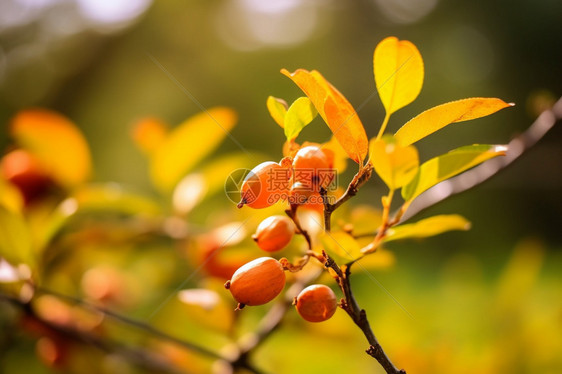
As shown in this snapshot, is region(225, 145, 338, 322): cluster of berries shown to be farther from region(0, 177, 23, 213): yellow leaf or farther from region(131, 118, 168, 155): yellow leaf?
region(131, 118, 168, 155): yellow leaf

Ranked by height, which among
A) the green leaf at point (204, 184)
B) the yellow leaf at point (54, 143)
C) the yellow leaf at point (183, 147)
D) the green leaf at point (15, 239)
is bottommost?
the green leaf at point (15, 239)

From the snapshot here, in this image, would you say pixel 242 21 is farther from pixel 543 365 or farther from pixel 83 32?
pixel 543 365

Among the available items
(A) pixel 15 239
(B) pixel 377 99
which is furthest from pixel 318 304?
→ (B) pixel 377 99

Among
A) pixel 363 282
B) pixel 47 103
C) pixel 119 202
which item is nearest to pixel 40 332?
pixel 119 202

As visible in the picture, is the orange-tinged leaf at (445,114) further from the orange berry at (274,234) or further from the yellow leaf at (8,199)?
the yellow leaf at (8,199)

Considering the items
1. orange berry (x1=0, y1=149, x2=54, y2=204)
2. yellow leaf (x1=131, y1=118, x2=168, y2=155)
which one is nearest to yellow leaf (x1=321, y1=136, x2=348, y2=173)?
yellow leaf (x1=131, y1=118, x2=168, y2=155)

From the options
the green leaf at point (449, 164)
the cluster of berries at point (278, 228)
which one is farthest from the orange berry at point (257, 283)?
the green leaf at point (449, 164)
